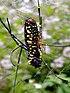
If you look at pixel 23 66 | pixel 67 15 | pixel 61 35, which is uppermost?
pixel 67 15

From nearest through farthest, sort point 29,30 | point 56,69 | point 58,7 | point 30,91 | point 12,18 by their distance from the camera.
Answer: point 29,30
point 30,91
point 56,69
point 12,18
point 58,7

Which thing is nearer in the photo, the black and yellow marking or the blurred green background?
the black and yellow marking

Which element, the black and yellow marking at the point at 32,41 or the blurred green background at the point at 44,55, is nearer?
the black and yellow marking at the point at 32,41

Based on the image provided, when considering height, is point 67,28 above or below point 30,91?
above


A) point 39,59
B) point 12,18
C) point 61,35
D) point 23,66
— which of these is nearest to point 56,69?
point 23,66

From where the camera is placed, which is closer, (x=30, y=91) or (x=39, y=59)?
(x=39, y=59)

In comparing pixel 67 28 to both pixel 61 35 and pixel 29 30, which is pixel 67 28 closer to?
pixel 61 35

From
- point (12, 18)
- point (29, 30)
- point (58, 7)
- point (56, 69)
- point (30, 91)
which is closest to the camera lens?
point (29, 30)

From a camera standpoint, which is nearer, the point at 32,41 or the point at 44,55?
the point at 32,41
